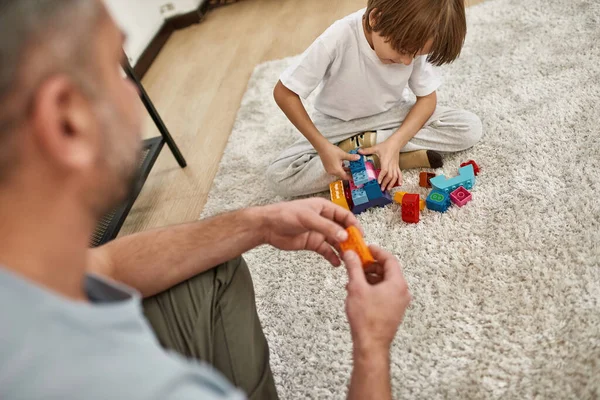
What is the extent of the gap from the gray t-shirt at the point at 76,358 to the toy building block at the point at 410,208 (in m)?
0.79

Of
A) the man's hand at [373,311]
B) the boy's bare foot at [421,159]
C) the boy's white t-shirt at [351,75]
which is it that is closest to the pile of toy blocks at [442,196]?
the boy's bare foot at [421,159]

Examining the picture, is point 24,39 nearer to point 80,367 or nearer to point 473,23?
point 80,367

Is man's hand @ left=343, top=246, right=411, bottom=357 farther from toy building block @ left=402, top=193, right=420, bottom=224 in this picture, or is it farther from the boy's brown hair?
the boy's brown hair

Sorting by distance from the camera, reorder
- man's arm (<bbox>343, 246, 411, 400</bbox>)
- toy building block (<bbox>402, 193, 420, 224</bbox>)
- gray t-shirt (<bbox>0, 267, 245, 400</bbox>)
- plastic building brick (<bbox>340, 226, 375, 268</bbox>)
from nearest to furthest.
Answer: gray t-shirt (<bbox>0, 267, 245, 400</bbox>)
man's arm (<bbox>343, 246, 411, 400</bbox>)
plastic building brick (<bbox>340, 226, 375, 268</bbox>)
toy building block (<bbox>402, 193, 420, 224</bbox>)

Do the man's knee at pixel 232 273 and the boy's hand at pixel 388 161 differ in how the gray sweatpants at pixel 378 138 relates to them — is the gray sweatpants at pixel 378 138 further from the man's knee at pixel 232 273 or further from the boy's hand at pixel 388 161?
the man's knee at pixel 232 273

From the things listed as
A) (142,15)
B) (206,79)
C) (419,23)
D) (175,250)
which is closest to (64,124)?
(175,250)

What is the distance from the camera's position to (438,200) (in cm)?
111

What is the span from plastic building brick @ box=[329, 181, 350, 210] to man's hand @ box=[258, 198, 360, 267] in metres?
0.37

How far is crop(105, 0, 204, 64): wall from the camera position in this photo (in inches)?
88.6

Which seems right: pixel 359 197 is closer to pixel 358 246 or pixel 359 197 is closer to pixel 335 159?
pixel 335 159

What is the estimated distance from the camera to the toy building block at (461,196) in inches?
44.0

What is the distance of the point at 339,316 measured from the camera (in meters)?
0.98

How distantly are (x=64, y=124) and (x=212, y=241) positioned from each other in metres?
0.40

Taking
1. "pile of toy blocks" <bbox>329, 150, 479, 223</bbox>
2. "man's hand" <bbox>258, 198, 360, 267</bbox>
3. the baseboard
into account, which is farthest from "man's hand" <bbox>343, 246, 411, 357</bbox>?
the baseboard
